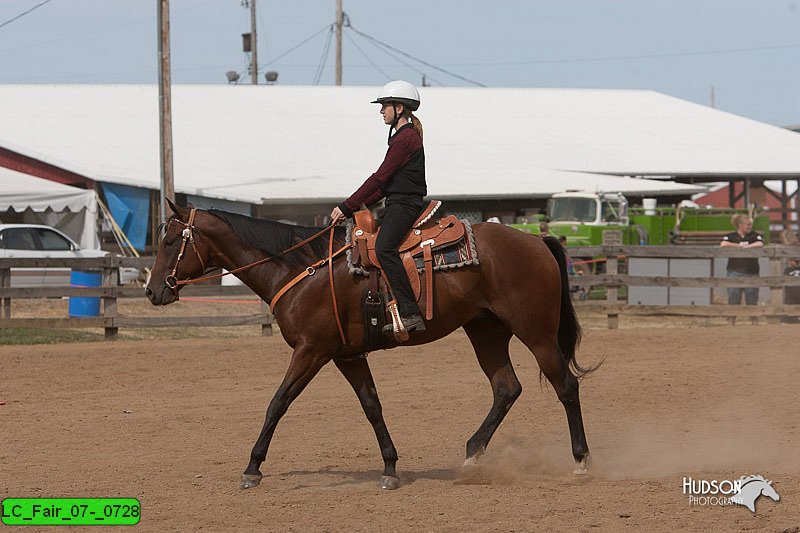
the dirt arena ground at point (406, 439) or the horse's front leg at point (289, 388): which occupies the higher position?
the horse's front leg at point (289, 388)

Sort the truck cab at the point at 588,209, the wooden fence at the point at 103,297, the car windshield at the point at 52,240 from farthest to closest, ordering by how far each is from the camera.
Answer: the truck cab at the point at 588,209
the car windshield at the point at 52,240
the wooden fence at the point at 103,297

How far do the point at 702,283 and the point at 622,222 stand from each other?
24.6 ft

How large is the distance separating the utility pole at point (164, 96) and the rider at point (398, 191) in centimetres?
1630

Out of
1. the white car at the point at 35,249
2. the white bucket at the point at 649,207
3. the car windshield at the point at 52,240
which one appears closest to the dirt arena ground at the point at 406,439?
the white car at the point at 35,249

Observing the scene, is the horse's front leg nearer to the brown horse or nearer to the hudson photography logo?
the brown horse

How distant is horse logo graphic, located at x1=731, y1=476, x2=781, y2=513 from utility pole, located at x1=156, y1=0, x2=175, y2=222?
59.8 ft

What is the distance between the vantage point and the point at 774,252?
18.8 metres

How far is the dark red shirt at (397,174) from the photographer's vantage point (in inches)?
306

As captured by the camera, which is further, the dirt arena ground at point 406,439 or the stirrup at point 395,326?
the stirrup at point 395,326

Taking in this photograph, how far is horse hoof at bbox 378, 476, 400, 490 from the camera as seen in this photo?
296 inches

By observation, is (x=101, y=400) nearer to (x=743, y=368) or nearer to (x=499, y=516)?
(x=499, y=516)

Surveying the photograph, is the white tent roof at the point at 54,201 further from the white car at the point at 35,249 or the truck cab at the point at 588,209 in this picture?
the truck cab at the point at 588,209

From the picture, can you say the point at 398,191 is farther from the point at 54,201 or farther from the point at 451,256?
the point at 54,201

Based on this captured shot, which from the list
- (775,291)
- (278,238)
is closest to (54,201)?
(775,291)
